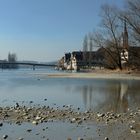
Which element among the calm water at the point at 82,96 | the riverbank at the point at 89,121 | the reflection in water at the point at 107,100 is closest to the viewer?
the riverbank at the point at 89,121

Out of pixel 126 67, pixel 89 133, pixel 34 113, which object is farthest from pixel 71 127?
pixel 126 67

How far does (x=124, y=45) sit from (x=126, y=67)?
853 cm

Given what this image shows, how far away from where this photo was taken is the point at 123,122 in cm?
1669

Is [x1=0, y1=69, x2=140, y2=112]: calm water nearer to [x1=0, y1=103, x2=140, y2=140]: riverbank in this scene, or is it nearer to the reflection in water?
the reflection in water

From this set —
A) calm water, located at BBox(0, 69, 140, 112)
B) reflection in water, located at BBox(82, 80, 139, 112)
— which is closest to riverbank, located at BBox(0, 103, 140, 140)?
reflection in water, located at BBox(82, 80, 139, 112)

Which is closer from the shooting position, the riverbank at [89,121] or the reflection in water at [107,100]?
the riverbank at [89,121]

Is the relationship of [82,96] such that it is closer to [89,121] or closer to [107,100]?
[107,100]

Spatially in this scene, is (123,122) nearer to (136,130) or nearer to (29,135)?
(136,130)

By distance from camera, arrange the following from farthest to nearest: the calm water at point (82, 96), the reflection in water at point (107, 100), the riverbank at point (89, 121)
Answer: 1. the calm water at point (82, 96)
2. the reflection in water at point (107, 100)
3. the riverbank at point (89, 121)

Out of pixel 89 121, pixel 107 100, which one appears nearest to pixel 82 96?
pixel 107 100

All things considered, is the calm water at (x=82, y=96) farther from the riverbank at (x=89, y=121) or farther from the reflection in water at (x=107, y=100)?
the riverbank at (x=89, y=121)

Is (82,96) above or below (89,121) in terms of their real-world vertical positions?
below

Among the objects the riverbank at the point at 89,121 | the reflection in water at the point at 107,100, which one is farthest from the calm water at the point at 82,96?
the riverbank at the point at 89,121

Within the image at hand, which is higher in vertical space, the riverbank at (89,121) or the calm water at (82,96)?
the riverbank at (89,121)
